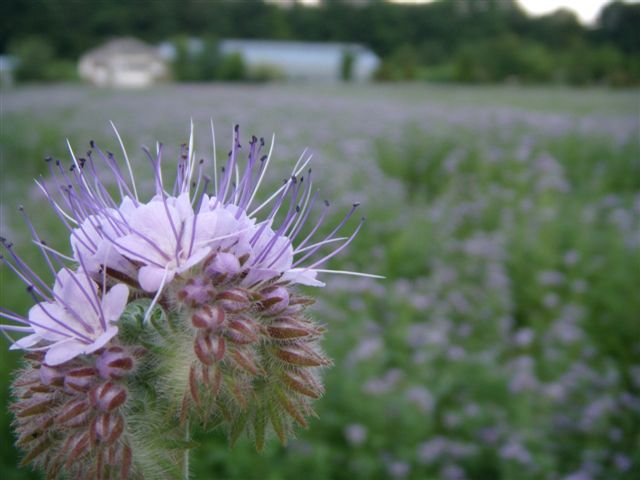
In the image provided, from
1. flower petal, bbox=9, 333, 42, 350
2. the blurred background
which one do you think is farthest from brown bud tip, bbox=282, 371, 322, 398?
the blurred background

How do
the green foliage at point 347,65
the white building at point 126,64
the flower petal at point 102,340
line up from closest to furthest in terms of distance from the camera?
the flower petal at point 102,340
the white building at point 126,64
the green foliage at point 347,65

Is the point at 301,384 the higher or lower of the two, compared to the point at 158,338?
lower

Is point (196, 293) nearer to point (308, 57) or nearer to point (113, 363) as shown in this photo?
point (113, 363)

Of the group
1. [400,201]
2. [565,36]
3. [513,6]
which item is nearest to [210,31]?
[513,6]

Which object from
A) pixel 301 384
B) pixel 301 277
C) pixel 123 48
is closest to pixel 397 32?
pixel 123 48

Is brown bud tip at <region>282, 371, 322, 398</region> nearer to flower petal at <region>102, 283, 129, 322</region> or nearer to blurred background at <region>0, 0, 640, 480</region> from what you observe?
flower petal at <region>102, 283, 129, 322</region>

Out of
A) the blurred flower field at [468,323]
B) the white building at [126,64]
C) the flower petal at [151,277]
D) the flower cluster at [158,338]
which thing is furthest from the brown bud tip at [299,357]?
the white building at [126,64]

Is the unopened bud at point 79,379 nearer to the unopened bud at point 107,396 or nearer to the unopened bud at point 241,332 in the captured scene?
the unopened bud at point 107,396

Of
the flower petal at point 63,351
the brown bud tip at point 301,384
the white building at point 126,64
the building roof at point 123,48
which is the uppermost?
the flower petal at point 63,351

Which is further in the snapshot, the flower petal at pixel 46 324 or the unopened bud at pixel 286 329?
the unopened bud at pixel 286 329
